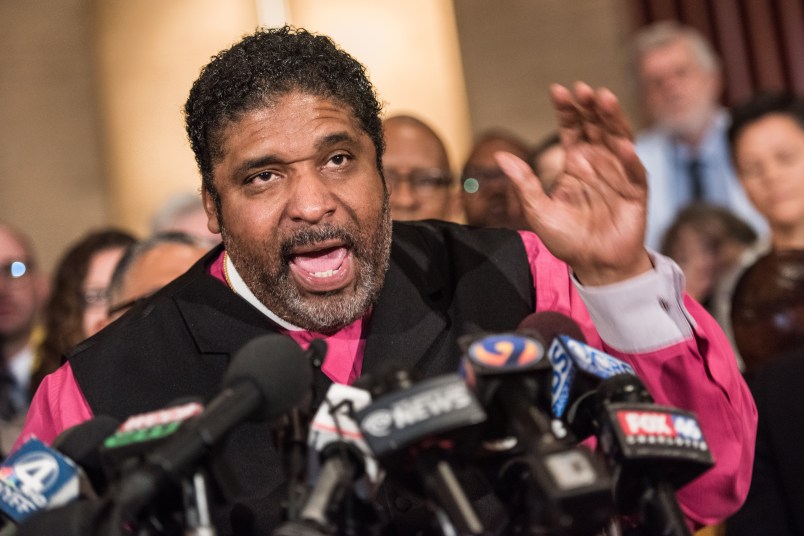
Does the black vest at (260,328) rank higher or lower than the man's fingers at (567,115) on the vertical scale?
lower

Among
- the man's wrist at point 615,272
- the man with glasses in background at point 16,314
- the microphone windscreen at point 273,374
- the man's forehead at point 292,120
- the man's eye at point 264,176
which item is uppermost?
the man's forehead at point 292,120

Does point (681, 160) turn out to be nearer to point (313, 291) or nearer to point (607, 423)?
point (313, 291)

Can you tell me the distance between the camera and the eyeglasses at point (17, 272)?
4.19 meters

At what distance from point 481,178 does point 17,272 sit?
158 centimetres

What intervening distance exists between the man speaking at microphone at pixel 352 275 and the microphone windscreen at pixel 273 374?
590 mm

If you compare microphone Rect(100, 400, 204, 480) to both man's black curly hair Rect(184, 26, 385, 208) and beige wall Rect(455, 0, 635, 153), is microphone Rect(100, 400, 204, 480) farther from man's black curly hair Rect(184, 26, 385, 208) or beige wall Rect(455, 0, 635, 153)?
beige wall Rect(455, 0, 635, 153)

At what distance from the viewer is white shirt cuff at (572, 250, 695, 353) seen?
1.98m

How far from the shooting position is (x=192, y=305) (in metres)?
2.47

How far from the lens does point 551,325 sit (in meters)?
1.93

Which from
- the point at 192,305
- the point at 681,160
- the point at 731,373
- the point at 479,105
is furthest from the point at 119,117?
the point at 731,373

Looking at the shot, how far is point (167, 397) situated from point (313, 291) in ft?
1.09

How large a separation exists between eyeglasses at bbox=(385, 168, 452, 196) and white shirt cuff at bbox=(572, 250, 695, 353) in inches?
74.7

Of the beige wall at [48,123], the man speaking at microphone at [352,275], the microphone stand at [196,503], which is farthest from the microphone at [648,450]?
the beige wall at [48,123]

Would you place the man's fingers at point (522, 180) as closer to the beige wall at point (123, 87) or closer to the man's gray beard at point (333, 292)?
the man's gray beard at point (333, 292)
